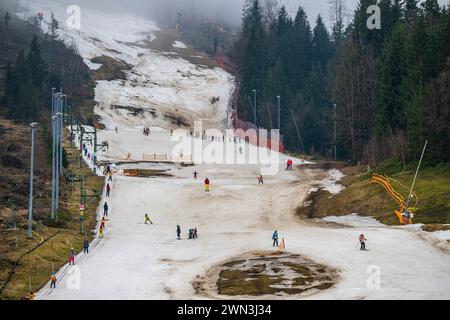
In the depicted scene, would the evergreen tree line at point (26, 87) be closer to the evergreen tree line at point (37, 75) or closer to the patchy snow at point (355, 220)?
the evergreen tree line at point (37, 75)

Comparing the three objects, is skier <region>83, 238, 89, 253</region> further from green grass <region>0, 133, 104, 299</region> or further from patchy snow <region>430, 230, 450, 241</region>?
patchy snow <region>430, 230, 450, 241</region>

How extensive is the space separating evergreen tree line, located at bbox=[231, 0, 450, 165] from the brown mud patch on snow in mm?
27475

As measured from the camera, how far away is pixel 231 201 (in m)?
71.9

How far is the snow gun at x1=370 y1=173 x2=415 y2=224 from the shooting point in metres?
56.9

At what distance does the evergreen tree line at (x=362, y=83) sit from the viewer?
7238cm

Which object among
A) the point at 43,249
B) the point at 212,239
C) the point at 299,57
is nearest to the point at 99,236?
the point at 43,249

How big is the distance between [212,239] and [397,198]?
16551mm

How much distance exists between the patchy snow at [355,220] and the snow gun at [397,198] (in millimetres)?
1987

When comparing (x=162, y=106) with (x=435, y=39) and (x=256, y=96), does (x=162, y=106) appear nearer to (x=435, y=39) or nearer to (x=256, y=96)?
(x=256, y=96)

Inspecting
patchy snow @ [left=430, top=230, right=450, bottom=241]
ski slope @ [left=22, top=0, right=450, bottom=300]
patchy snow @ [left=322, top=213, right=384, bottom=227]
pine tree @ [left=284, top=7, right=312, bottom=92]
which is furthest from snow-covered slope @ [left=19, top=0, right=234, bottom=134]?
patchy snow @ [left=430, top=230, right=450, bottom=241]

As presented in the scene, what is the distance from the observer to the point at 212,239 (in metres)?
56.3

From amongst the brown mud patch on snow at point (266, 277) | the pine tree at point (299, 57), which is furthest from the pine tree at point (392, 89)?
the pine tree at point (299, 57)

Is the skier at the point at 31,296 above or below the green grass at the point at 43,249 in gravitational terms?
below
